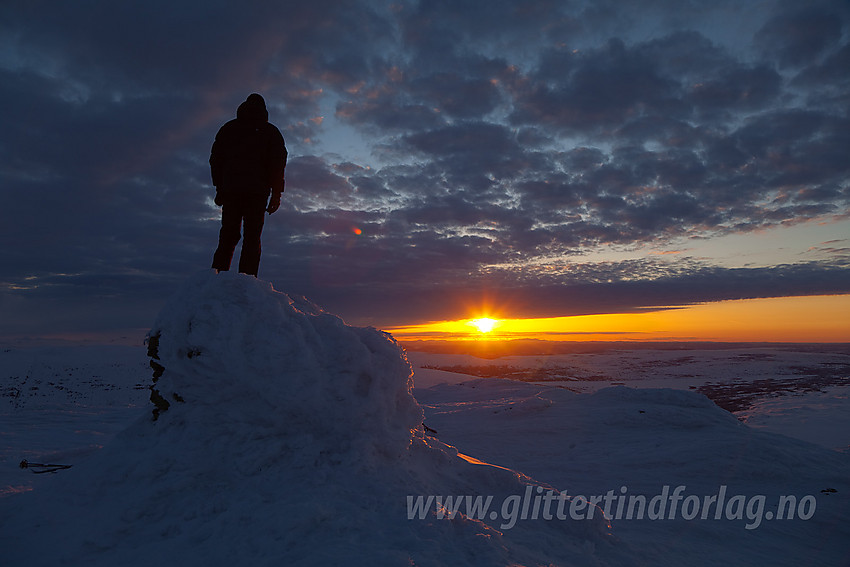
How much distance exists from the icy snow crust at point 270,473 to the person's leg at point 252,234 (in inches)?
37.0

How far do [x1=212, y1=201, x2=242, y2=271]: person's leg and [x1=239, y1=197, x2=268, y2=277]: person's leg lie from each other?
129 millimetres

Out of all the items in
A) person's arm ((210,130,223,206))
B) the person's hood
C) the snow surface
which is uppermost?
the person's hood

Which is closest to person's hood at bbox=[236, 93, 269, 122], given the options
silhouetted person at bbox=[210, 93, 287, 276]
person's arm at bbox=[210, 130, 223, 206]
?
silhouetted person at bbox=[210, 93, 287, 276]

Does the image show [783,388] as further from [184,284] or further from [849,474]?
[184,284]

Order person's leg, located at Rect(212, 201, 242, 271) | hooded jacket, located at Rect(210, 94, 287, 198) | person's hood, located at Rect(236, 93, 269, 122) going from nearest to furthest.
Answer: hooded jacket, located at Rect(210, 94, 287, 198) → person's leg, located at Rect(212, 201, 242, 271) → person's hood, located at Rect(236, 93, 269, 122)

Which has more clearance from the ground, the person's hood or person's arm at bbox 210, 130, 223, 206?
the person's hood

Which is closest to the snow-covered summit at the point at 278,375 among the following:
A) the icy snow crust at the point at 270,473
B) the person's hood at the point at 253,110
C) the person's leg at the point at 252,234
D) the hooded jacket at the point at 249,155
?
the icy snow crust at the point at 270,473

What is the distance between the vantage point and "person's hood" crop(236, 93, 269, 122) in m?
5.84

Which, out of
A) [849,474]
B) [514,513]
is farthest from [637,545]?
[849,474]

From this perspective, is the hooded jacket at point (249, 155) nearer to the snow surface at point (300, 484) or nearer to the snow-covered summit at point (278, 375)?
the snow surface at point (300, 484)

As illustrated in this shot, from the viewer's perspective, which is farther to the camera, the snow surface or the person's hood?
the person's hood

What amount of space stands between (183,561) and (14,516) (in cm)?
218

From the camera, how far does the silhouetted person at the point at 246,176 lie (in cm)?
556

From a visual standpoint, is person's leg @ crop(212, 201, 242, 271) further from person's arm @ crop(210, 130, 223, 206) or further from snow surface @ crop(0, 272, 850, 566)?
snow surface @ crop(0, 272, 850, 566)
